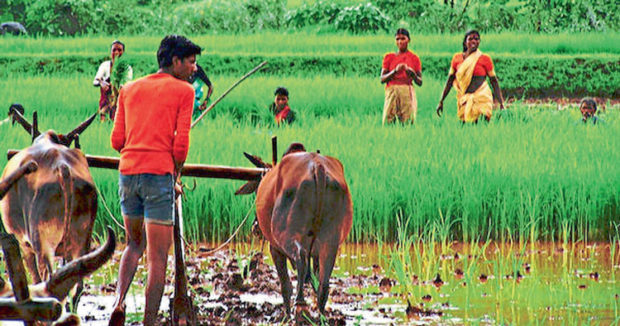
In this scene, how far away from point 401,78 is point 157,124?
622 centimetres

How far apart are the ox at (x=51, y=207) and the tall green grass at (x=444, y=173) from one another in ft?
7.47

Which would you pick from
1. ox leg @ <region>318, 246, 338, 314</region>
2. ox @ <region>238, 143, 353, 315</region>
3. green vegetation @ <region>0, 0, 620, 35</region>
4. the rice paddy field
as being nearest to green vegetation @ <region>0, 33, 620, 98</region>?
green vegetation @ <region>0, 0, 620, 35</region>

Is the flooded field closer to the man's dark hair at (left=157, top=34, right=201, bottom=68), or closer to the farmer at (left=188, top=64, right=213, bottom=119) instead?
the man's dark hair at (left=157, top=34, right=201, bottom=68)

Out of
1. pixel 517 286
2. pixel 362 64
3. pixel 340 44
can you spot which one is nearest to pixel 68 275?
pixel 517 286

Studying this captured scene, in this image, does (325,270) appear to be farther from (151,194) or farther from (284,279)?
(151,194)

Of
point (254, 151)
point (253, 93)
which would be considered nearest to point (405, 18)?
point (253, 93)

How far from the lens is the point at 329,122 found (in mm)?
10828

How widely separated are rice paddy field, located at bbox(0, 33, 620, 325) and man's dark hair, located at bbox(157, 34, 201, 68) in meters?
0.87

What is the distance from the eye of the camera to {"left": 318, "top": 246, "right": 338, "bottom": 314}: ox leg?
4.75m

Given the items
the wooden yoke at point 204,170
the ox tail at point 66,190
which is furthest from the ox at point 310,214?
the ox tail at point 66,190

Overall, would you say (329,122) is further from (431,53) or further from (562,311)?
(431,53)

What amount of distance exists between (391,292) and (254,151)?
3.30 metres

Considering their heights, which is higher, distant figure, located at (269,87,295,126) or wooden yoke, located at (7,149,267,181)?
wooden yoke, located at (7,149,267,181)

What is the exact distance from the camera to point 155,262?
439 cm
